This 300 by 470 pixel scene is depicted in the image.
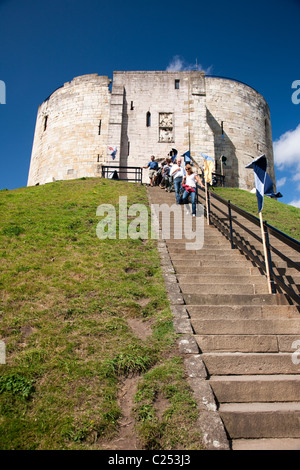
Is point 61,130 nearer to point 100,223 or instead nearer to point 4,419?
point 100,223

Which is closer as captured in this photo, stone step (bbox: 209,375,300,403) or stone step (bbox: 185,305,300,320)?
stone step (bbox: 209,375,300,403)

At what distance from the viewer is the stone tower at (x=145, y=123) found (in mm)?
20125

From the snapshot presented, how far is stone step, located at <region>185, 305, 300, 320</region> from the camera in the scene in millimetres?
4098

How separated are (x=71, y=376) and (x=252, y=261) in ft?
13.5

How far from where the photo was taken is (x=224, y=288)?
488 cm

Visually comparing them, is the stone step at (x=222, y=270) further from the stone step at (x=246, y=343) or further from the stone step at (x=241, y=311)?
the stone step at (x=246, y=343)

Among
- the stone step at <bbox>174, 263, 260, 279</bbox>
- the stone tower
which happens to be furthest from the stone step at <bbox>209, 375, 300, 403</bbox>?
the stone tower

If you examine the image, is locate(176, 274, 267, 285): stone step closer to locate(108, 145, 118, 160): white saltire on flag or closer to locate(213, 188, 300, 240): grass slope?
locate(213, 188, 300, 240): grass slope

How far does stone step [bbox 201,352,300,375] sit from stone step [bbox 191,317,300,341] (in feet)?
1.42

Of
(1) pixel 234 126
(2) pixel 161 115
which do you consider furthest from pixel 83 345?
(1) pixel 234 126

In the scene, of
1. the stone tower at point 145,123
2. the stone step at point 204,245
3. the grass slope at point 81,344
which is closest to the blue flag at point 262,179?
the stone step at point 204,245

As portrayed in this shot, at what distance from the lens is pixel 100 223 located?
784 cm

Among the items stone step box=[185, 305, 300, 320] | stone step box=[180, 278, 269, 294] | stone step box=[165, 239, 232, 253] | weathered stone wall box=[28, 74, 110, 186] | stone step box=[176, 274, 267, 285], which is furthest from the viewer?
weathered stone wall box=[28, 74, 110, 186]

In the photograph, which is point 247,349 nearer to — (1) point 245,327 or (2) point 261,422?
(1) point 245,327
